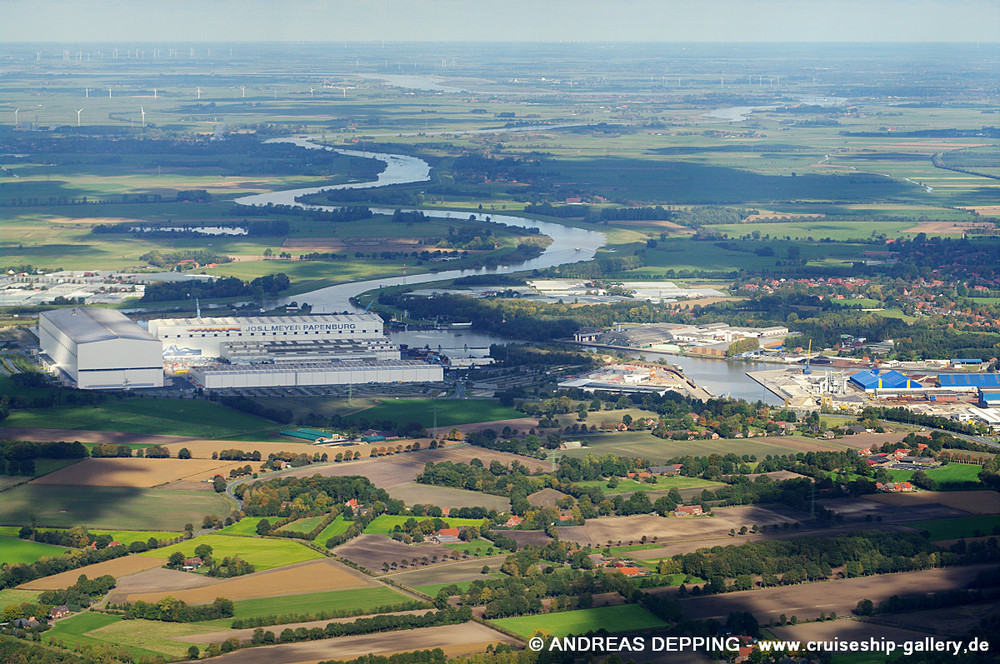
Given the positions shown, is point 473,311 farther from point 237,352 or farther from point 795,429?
point 795,429

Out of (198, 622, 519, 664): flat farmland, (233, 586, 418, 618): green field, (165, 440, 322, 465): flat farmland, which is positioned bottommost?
(165, 440, 322, 465): flat farmland

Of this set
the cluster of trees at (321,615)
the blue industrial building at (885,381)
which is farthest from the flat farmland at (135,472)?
the blue industrial building at (885,381)

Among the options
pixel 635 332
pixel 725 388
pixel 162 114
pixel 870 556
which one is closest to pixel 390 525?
pixel 870 556

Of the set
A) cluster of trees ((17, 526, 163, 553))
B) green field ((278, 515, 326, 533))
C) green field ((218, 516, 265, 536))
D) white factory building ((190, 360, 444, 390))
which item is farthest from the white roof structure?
green field ((278, 515, 326, 533))

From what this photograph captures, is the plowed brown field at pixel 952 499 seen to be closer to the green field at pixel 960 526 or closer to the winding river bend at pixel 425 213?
the green field at pixel 960 526

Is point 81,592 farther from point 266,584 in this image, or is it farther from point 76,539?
point 76,539

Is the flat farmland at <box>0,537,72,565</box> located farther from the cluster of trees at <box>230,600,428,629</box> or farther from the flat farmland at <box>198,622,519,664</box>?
the flat farmland at <box>198,622,519,664</box>

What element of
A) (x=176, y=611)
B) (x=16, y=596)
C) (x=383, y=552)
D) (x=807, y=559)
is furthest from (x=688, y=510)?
(x=16, y=596)
